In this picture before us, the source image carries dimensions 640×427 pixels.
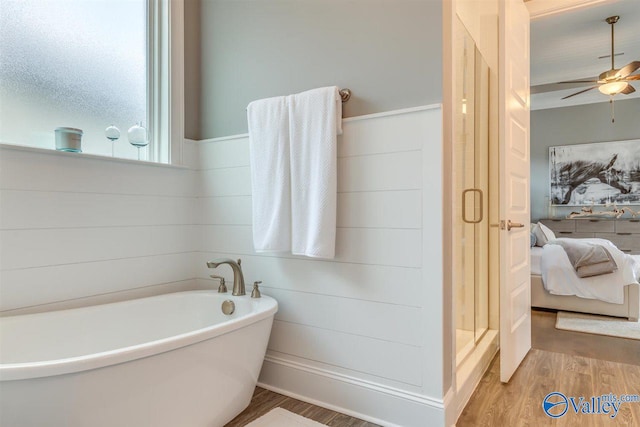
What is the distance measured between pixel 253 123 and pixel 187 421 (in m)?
1.44

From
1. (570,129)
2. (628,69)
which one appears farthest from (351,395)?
(570,129)

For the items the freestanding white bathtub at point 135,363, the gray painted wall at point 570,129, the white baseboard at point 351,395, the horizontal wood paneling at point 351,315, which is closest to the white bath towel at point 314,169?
the horizontal wood paneling at point 351,315

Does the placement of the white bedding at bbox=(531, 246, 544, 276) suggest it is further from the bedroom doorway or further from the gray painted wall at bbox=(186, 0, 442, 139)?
the gray painted wall at bbox=(186, 0, 442, 139)

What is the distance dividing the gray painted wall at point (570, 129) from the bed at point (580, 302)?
266 centimetres

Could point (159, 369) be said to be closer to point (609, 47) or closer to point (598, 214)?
point (609, 47)

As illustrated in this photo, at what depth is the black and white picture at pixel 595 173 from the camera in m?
5.65

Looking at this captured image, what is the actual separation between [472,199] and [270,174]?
58.2 inches

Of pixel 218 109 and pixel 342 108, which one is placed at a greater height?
Result: pixel 218 109

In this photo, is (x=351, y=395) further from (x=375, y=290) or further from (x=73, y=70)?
(x=73, y=70)

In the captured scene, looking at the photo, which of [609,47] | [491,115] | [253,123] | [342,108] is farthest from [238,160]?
[609,47]

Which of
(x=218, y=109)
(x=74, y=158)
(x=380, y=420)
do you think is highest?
(x=218, y=109)

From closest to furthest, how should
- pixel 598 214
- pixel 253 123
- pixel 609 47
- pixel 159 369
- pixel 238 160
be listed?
pixel 159 369, pixel 253 123, pixel 238 160, pixel 609 47, pixel 598 214

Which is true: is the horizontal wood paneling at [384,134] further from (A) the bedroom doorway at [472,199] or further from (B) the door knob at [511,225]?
(B) the door knob at [511,225]

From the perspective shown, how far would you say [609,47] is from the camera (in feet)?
13.7
